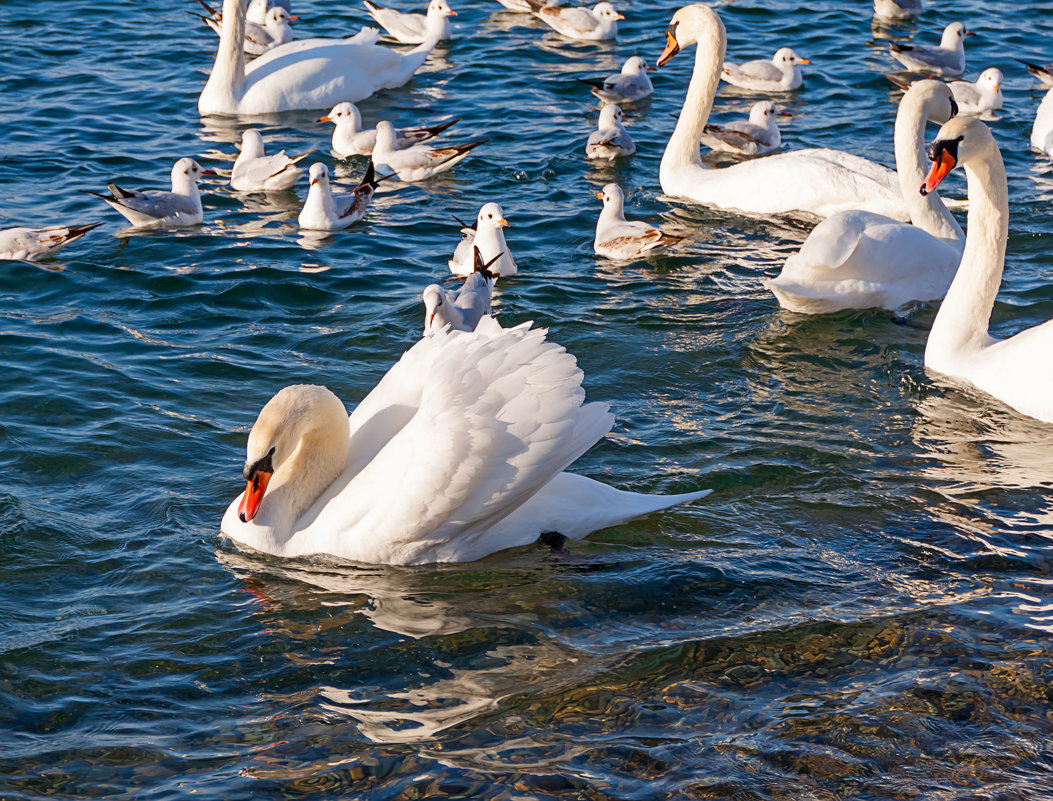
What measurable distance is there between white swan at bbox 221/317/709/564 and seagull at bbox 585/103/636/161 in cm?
638

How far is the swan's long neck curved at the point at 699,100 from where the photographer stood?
12438 millimetres

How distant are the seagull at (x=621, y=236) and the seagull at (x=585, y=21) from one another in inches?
255

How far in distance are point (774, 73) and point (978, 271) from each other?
671 cm

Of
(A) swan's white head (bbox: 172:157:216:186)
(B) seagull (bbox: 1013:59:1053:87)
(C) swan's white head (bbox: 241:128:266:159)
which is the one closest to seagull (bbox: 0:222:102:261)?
(A) swan's white head (bbox: 172:157:216:186)

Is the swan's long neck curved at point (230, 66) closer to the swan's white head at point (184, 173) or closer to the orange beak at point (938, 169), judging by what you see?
the swan's white head at point (184, 173)

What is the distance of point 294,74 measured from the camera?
1477cm

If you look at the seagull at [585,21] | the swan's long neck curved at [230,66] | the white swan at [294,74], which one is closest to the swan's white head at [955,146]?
the white swan at [294,74]

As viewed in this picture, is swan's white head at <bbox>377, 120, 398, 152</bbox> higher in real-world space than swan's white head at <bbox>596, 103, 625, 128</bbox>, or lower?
lower

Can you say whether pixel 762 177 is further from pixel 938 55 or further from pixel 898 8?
pixel 898 8

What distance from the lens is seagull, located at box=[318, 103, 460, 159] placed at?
1323 cm

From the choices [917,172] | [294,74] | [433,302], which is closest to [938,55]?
[917,172]

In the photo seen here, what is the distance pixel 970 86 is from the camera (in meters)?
14.2

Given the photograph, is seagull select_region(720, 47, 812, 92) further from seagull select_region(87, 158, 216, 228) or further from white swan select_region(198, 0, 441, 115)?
seagull select_region(87, 158, 216, 228)

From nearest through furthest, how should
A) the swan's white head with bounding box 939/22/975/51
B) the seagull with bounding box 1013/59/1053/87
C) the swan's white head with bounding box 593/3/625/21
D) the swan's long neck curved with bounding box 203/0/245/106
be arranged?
the swan's long neck curved with bounding box 203/0/245/106, the seagull with bounding box 1013/59/1053/87, the swan's white head with bounding box 939/22/975/51, the swan's white head with bounding box 593/3/625/21
